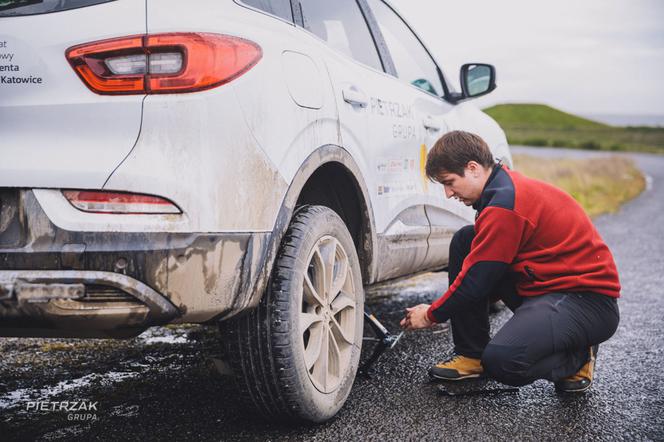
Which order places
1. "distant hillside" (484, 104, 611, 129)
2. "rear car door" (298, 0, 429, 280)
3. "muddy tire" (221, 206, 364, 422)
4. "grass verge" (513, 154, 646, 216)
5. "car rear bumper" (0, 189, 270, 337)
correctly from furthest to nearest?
"distant hillside" (484, 104, 611, 129)
"grass verge" (513, 154, 646, 216)
"rear car door" (298, 0, 429, 280)
"muddy tire" (221, 206, 364, 422)
"car rear bumper" (0, 189, 270, 337)

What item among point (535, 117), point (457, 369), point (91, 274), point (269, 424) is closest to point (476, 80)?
point (457, 369)

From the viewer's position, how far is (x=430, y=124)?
368 centimetres

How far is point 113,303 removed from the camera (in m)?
1.80

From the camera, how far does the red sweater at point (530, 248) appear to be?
8.59ft

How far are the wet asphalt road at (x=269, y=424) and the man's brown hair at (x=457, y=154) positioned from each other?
3.25 ft

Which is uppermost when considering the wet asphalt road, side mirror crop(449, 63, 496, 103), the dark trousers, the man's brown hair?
side mirror crop(449, 63, 496, 103)

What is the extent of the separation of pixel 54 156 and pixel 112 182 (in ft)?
0.61

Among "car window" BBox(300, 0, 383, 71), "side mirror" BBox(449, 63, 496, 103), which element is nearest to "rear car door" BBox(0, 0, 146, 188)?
"car window" BBox(300, 0, 383, 71)

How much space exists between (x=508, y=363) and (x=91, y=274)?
5.39 feet

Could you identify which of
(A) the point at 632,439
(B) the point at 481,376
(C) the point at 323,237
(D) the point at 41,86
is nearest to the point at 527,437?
(A) the point at 632,439

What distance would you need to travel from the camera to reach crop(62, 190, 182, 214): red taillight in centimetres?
181

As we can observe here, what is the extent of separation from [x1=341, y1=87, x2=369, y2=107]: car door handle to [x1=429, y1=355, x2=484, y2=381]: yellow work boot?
1.26m

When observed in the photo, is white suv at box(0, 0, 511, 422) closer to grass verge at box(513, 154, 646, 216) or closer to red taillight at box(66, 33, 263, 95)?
red taillight at box(66, 33, 263, 95)

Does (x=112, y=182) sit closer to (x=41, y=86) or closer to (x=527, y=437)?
(x=41, y=86)
